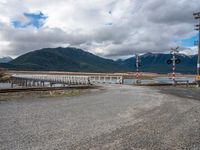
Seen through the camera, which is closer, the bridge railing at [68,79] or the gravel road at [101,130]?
the gravel road at [101,130]

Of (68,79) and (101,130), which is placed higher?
(68,79)

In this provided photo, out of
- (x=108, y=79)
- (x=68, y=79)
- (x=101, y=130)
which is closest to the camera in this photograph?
(x=101, y=130)

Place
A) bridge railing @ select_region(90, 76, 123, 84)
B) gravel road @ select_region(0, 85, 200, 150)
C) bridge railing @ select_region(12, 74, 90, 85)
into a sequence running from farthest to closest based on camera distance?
bridge railing @ select_region(90, 76, 123, 84) < bridge railing @ select_region(12, 74, 90, 85) < gravel road @ select_region(0, 85, 200, 150)

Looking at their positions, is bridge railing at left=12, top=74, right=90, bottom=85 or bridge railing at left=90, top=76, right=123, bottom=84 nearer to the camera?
bridge railing at left=12, top=74, right=90, bottom=85

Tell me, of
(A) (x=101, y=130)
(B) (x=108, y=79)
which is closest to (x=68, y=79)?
(B) (x=108, y=79)

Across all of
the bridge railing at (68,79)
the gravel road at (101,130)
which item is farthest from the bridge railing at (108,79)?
the gravel road at (101,130)

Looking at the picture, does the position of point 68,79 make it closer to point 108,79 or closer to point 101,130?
point 108,79

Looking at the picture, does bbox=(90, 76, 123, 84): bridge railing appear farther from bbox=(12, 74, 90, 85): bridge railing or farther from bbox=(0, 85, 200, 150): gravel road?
bbox=(0, 85, 200, 150): gravel road

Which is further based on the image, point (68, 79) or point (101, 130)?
point (68, 79)

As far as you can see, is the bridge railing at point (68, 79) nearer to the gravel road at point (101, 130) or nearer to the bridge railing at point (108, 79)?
the bridge railing at point (108, 79)

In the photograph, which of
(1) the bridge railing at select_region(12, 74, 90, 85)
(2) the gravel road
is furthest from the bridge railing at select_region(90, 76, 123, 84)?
(2) the gravel road

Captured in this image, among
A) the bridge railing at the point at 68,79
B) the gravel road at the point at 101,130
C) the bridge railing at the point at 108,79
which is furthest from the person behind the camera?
the bridge railing at the point at 108,79

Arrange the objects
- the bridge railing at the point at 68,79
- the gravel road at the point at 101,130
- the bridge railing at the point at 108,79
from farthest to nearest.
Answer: the bridge railing at the point at 108,79, the bridge railing at the point at 68,79, the gravel road at the point at 101,130

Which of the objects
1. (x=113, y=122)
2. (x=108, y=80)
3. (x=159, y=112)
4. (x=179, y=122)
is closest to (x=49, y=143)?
(x=113, y=122)
